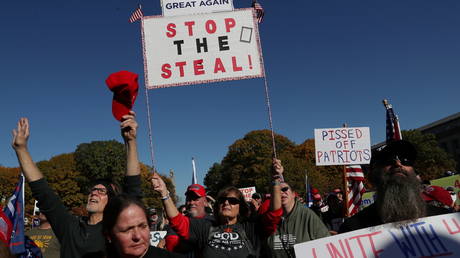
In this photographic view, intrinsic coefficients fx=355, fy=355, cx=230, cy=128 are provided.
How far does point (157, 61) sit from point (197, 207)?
6.83 feet

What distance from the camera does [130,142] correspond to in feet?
9.48

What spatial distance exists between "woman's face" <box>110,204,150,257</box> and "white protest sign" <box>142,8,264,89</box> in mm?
2699

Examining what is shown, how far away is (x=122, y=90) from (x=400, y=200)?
215 centimetres

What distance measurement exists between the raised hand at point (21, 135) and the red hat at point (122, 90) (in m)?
0.63

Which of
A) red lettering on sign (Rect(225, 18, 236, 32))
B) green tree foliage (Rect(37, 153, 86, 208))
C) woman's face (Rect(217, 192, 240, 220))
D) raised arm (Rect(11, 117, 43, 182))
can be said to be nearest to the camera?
raised arm (Rect(11, 117, 43, 182))

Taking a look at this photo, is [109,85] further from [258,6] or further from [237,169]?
[237,169]

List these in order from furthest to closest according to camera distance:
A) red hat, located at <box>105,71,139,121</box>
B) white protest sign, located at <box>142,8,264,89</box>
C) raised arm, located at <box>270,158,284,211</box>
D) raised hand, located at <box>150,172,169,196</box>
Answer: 1. white protest sign, located at <box>142,8,264,89</box>
2. raised hand, located at <box>150,172,169,196</box>
3. raised arm, located at <box>270,158,284,211</box>
4. red hat, located at <box>105,71,139,121</box>

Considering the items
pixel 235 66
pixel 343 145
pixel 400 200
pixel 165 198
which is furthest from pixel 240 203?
pixel 343 145

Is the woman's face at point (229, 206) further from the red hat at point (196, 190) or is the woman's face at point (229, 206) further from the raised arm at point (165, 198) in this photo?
the red hat at point (196, 190)

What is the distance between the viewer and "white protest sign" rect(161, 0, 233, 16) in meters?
4.92

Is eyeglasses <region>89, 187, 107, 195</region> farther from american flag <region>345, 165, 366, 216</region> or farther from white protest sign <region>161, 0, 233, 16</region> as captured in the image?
american flag <region>345, 165, 366, 216</region>

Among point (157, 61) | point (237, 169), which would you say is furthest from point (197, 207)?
point (237, 169)

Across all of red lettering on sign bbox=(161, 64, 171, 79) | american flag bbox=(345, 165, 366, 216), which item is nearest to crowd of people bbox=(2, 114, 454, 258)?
red lettering on sign bbox=(161, 64, 171, 79)

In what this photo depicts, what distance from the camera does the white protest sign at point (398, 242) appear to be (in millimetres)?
2205
